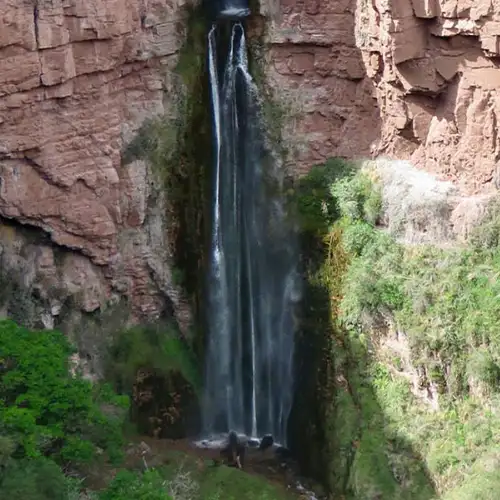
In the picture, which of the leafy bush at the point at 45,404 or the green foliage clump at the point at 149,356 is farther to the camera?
the green foliage clump at the point at 149,356

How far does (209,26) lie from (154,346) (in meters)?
8.78

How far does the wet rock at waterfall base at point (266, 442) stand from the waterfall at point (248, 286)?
0.22 m

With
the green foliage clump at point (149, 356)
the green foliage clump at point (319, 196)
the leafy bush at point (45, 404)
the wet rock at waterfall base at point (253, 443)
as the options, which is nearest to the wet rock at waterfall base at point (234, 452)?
the wet rock at waterfall base at point (253, 443)

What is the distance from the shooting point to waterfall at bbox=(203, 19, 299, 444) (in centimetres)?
2480

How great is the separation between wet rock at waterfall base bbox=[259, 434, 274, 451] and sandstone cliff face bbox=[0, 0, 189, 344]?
3912mm

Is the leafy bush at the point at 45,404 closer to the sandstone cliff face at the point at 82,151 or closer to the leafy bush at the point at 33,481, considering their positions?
the leafy bush at the point at 33,481

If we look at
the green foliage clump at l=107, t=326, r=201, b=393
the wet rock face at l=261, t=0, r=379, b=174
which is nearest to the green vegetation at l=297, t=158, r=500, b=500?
the wet rock face at l=261, t=0, r=379, b=174

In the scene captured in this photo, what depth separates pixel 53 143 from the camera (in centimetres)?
2208

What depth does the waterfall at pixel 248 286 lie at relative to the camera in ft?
81.4

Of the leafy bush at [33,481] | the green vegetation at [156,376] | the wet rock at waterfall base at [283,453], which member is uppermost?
the leafy bush at [33,481]

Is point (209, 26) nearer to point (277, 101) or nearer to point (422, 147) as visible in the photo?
point (277, 101)

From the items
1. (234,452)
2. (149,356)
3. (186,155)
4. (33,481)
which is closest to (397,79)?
(186,155)

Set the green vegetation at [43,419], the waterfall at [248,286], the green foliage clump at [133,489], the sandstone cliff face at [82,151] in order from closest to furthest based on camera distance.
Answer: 1. the green vegetation at [43,419]
2. the green foliage clump at [133,489]
3. the sandstone cliff face at [82,151]
4. the waterfall at [248,286]

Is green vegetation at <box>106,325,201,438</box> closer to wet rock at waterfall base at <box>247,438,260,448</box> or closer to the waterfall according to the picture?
the waterfall
